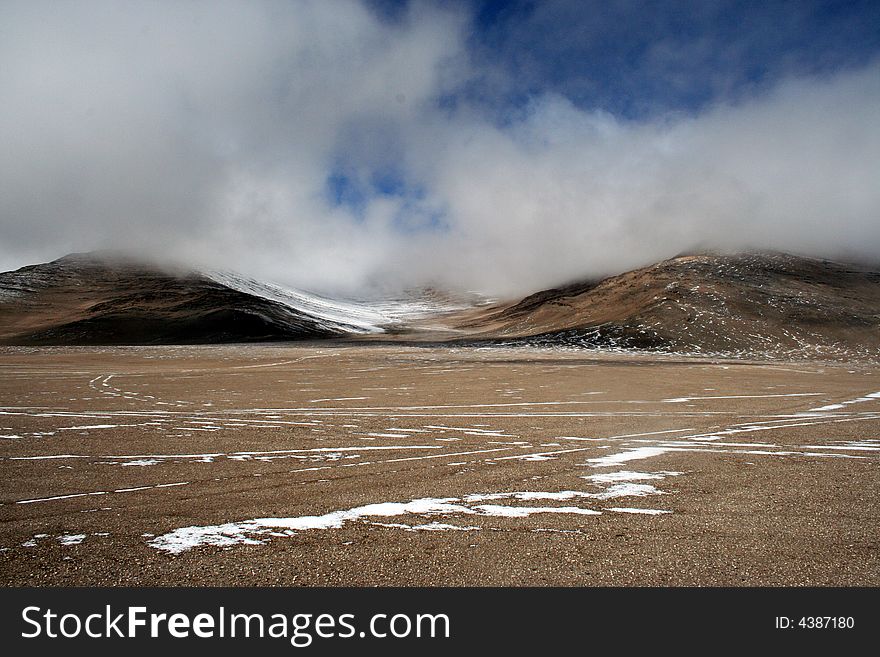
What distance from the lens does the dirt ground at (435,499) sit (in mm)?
5129

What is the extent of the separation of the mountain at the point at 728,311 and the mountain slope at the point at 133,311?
60.3 m

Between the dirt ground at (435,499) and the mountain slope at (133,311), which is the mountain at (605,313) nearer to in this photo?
the mountain slope at (133,311)

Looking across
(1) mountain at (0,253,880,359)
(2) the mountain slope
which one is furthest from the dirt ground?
(2) the mountain slope

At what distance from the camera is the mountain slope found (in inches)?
4675

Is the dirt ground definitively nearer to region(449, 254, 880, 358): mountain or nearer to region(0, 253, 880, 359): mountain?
region(0, 253, 880, 359): mountain

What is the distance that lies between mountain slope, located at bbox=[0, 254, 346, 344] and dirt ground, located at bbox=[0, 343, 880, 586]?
11249 cm

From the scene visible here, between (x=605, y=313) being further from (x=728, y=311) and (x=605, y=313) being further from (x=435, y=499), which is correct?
(x=435, y=499)

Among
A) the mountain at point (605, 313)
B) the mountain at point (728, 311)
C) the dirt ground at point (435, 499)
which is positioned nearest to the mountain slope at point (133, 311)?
the mountain at point (605, 313)

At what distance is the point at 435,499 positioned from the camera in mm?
7438

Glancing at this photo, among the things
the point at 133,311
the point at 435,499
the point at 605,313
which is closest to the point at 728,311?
the point at 605,313
